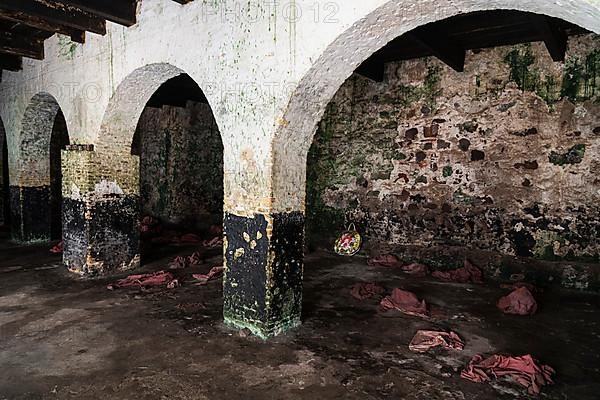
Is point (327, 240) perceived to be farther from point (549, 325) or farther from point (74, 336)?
point (74, 336)

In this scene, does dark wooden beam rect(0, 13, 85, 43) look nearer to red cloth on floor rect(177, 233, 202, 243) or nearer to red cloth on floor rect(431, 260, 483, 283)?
red cloth on floor rect(177, 233, 202, 243)

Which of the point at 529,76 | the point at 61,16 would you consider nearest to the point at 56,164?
the point at 61,16

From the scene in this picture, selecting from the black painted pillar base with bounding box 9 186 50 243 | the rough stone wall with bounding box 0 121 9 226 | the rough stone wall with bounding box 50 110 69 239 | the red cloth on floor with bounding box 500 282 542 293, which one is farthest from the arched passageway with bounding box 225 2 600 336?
the rough stone wall with bounding box 0 121 9 226

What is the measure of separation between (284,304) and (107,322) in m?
1.69

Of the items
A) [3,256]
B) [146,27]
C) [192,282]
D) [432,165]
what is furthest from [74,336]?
[432,165]

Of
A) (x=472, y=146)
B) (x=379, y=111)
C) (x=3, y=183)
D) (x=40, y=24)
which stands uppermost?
(x=40, y=24)

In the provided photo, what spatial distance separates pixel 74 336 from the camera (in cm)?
355

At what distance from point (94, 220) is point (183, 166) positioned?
4.23 m

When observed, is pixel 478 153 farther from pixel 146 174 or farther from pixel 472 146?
pixel 146 174

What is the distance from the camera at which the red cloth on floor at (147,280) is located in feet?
16.3

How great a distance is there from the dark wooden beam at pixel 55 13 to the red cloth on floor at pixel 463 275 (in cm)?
536

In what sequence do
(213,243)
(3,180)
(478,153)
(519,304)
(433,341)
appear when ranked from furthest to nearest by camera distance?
(3,180) → (213,243) → (478,153) → (519,304) → (433,341)

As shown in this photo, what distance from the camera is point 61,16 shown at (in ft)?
15.0

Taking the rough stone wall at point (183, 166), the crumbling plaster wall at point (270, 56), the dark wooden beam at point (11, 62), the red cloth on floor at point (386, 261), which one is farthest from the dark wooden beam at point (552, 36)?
the dark wooden beam at point (11, 62)
